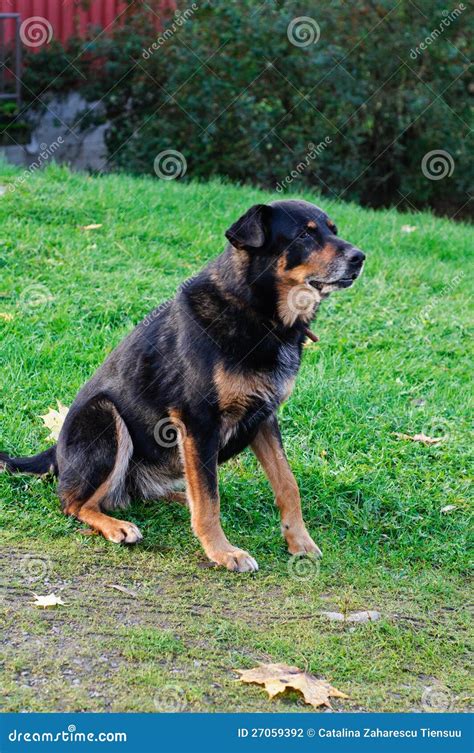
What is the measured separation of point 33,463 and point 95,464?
623 millimetres

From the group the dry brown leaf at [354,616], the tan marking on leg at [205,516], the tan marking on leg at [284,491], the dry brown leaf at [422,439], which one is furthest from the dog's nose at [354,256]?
the dry brown leaf at [422,439]

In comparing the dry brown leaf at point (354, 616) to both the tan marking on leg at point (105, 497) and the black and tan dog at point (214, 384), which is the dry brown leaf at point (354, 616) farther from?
the tan marking on leg at point (105, 497)

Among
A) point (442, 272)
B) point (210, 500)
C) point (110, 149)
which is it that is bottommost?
point (110, 149)

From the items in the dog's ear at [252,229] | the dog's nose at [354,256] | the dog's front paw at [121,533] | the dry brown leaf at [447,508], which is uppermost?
the dog's nose at [354,256]

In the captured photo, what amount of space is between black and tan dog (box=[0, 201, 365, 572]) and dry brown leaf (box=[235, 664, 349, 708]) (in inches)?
35.8

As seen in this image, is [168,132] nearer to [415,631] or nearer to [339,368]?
[339,368]

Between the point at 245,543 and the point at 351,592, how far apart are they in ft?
2.15

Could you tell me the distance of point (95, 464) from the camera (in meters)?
4.88

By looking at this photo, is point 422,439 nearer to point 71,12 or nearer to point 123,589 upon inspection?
point 123,589

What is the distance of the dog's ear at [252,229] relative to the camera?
455 cm

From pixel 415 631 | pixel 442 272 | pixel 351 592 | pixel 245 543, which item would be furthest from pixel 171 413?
pixel 442 272

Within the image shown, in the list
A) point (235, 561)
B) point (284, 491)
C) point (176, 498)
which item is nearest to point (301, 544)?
point (284, 491)

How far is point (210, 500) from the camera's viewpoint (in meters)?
4.64

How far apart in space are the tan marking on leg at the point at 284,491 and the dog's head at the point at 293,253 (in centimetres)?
66
